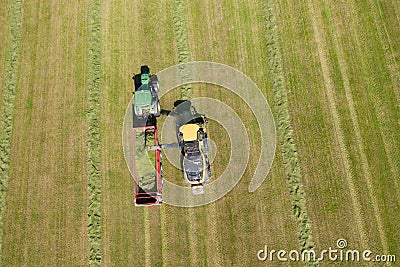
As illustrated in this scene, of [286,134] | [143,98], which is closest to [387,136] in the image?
[286,134]

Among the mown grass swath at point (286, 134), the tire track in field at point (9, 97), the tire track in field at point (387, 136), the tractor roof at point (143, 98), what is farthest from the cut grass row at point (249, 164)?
the tire track in field at point (9, 97)

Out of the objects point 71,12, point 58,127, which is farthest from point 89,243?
point 71,12

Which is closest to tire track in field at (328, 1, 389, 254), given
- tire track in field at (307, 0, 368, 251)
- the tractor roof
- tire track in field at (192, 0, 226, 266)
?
tire track in field at (307, 0, 368, 251)

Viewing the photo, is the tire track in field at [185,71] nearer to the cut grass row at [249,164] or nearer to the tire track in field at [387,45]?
the cut grass row at [249,164]

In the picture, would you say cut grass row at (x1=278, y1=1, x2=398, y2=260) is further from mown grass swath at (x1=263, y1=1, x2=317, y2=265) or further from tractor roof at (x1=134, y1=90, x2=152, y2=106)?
tractor roof at (x1=134, y1=90, x2=152, y2=106)

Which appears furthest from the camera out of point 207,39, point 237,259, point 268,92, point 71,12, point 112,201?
point 71,12

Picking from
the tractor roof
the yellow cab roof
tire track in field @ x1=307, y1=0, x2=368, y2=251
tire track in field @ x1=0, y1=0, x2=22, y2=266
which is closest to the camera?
tire track in field @ x1=307, y1=0, x2=368, y2=251

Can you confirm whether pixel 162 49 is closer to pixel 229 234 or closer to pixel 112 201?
pixel 112 201

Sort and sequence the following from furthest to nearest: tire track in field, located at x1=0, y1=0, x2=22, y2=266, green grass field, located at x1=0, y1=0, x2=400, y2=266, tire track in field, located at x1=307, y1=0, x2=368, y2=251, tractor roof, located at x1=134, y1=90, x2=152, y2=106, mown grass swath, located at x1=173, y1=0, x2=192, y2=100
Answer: mown grass swath, located at x1=173, y1=0, x2=192, y2=100
tire track in field, located at x1=0, y1=0, x2=22, y2=266
tractor roof, located at x1=134, y1=90, x2=152, y2=106
green grass field, located at x1=0, y1=0, x2=400, y2=266
tire track in field, located at x1=307, y1=0, x2=368, y2=251
